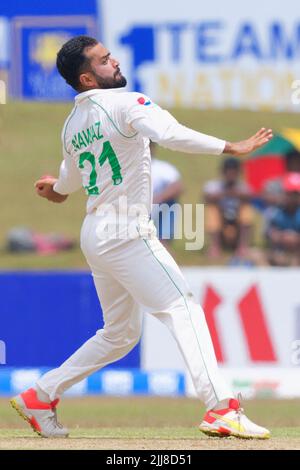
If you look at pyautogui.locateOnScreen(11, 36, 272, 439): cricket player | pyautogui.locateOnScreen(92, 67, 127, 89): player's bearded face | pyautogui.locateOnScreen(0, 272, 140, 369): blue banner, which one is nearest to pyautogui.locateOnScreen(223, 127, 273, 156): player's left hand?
pyautogui.locateOnScreen(11, 36, 272, 439): cricket player

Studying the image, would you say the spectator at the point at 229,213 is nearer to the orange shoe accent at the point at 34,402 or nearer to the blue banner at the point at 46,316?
the blue banner at the point at 46,316

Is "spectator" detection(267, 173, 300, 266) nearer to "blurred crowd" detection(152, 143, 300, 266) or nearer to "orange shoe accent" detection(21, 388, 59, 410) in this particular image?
"blurred crowd" detection(152, 143, 300, 266)

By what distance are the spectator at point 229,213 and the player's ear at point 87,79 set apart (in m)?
8.40

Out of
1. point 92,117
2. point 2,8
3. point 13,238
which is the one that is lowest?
point 13,238

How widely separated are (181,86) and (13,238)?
3297mm

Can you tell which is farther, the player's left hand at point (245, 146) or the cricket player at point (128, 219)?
the cricket player at point (128, 219)

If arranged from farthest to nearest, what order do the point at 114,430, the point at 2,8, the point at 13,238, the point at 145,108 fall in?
the point at 13,238 < the point at 2,8 < the point at 114,430 < the point at 145,108

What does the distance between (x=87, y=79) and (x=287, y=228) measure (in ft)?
25.9

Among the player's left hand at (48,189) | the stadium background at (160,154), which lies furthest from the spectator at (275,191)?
the player's left hand at (48,189)

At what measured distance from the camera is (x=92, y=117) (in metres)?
7.07

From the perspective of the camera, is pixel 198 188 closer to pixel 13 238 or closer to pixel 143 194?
pixel 13 238

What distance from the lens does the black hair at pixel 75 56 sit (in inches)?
282

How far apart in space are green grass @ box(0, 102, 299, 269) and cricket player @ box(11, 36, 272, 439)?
10732mm

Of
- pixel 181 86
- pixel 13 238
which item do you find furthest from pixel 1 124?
pixel 181 86
